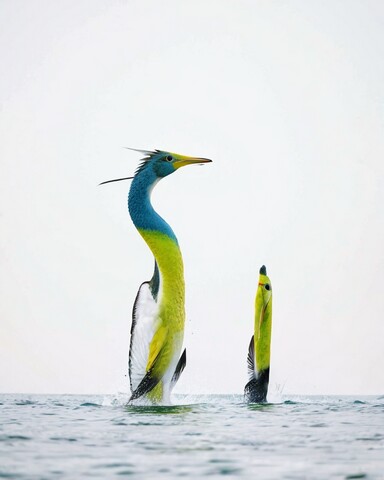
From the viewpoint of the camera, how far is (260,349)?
59.5ft

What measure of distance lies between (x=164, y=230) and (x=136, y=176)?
1295mm

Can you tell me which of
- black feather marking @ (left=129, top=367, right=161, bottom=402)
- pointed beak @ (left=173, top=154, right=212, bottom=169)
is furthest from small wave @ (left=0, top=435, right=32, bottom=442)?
pointed beak @ (left=173, top=154, right=212, bottom=169)

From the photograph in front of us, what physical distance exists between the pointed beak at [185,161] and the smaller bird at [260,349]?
11.0ft

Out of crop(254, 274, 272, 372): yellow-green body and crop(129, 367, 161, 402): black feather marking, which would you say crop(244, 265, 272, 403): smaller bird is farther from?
crop(129, 367, 161, 402): black feather marking

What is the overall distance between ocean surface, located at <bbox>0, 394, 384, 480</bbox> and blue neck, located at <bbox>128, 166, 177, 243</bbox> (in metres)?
3.85

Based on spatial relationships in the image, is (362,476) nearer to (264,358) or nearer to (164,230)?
(164,230)

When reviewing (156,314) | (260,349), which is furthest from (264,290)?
(156,314)

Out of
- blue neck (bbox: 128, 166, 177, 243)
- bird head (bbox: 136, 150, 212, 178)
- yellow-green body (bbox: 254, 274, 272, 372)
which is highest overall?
bird head (bbox: 136, 150, 212, 178)

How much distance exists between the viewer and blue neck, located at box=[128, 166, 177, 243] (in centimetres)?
1588

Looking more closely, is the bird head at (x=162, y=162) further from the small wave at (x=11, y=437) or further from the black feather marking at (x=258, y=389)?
the small wave at (x=11, y=437)

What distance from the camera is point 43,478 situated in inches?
253

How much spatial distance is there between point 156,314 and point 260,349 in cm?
371

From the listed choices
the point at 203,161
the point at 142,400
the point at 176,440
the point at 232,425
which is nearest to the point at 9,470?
the point at 176,440

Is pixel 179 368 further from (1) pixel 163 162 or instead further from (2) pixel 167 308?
(1) pixel 163 162
